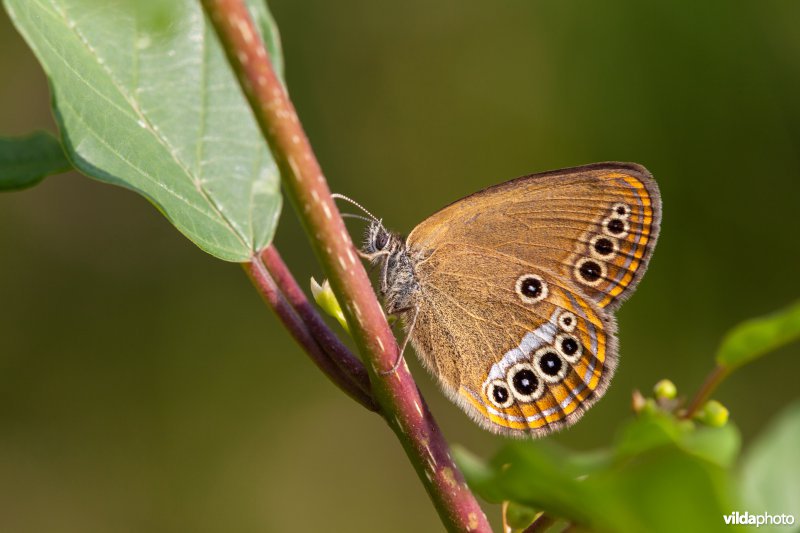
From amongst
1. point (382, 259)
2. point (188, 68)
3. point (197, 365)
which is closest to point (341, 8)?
point (197, 365)

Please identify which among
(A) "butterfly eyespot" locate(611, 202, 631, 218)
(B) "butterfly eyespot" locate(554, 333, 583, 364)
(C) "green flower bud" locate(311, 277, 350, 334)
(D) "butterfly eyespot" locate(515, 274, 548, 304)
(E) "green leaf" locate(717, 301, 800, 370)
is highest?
(E) "green leaf" locate(717, 301, 800, 370)

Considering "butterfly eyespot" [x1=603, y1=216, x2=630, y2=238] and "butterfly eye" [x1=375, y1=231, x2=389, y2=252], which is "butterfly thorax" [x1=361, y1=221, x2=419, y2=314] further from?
"butterfly eyespot" [x1=603, y1=216, x2=630, y2=238]

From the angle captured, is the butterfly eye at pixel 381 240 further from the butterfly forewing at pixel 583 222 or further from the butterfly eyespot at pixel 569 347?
the butterfly eyespot at pixel 569 347

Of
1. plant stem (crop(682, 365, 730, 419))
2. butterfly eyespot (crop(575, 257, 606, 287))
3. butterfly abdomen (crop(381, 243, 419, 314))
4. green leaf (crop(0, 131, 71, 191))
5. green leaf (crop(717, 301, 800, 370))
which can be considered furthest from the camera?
butterfly abdomen (crop(381, 243, 419, 314))

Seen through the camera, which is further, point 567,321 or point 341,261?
point 567,321

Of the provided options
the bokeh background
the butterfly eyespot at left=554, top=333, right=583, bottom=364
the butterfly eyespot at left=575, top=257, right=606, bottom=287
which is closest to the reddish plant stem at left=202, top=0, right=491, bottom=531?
the butterfly eyespot at left=554, top=333, right=583, bottom=364

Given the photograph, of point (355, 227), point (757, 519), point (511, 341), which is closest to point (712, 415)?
point (757, 519)

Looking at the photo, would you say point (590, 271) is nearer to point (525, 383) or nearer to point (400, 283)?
point (525, 383)
